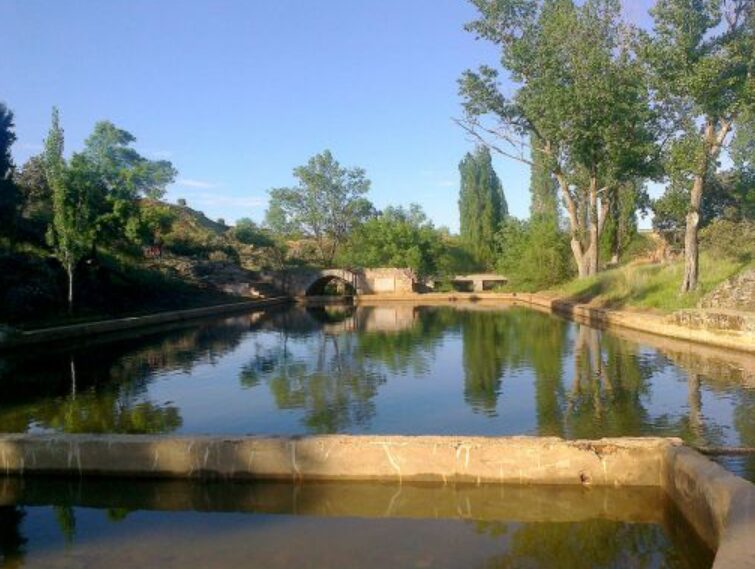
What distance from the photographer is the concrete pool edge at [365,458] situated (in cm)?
678

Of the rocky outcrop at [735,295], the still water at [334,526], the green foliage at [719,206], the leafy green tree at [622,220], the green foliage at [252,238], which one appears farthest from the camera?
the green foliage at [252,238]

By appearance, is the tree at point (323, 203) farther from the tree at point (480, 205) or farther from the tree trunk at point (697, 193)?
the tree trunk at point (697, 193)

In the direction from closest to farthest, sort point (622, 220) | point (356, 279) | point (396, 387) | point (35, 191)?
point (396, 387)
point (35, 191)
point (622, 220)
point (356, 279)

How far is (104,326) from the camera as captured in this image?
24.5 meters

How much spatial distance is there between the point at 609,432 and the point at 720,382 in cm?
492

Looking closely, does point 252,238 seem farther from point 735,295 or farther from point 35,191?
point 735,295

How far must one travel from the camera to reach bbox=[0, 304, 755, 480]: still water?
10.0m

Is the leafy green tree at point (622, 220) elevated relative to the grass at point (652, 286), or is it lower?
elevated

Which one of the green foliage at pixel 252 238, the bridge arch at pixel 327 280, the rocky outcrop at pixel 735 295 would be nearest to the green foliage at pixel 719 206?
the rocky outcrop at pixel 735 295

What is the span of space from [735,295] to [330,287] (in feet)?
145

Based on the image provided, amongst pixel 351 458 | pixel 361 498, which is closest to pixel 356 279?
pixel 351 458

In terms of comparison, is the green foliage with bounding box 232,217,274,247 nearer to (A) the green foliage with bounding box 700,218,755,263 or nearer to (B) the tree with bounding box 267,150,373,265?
(B) the tree with bounding box 267,150,373,265

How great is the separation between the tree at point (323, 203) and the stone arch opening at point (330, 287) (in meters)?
4.91

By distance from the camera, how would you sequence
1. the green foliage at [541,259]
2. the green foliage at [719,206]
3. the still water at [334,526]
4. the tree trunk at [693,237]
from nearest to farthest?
the still water at [334,526]
the tree trunk at [693,237]
the green foliage at [719,206]
the green foliage at [541,259]
